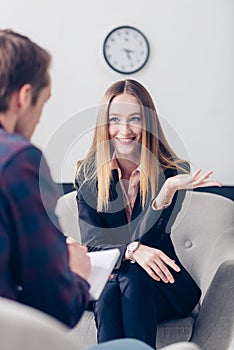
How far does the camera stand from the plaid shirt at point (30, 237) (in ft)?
3.11

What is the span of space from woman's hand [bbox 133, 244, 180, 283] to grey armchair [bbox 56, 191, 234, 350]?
0.51 ft

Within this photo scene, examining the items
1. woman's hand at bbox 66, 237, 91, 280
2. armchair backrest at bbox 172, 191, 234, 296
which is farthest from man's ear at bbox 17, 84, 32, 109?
armchair backrest at bbox 172, 191, 234, 296

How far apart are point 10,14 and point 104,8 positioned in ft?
1.55

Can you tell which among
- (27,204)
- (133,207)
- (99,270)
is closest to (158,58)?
(133,207)

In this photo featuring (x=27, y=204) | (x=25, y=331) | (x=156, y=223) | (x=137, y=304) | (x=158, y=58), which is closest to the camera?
(x=25, y=331)

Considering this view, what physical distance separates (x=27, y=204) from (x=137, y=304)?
0.99m

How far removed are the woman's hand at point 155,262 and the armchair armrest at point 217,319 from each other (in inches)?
5.8

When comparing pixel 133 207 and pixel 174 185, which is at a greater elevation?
pixel 174 185

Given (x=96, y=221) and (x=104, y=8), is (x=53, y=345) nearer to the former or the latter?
(x=96, y=221)

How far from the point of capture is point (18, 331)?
67 centimetres

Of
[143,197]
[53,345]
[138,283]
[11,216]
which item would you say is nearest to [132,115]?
[143,197]

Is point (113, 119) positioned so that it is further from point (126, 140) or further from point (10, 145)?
point (10, 145)

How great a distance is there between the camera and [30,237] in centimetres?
95

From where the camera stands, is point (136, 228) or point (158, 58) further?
point (158, 58)
